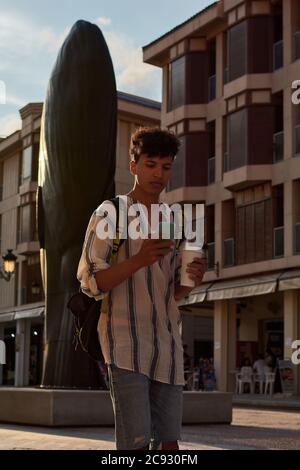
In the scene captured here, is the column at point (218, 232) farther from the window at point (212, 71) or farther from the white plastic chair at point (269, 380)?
the white plastic chair at point (269, 380)

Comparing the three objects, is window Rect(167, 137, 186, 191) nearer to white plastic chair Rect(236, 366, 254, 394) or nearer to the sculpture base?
white plastic chair Rect(236, 366, 254, 394)

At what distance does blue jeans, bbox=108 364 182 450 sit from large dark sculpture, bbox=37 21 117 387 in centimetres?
896

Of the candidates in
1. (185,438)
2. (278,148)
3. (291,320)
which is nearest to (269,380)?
(291,320)

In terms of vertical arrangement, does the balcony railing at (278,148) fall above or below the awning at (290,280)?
above

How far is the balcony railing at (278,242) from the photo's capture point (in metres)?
29.5

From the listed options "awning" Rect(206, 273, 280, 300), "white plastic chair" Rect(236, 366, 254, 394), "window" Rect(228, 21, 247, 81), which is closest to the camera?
"awning" Rect(206, 273, 280, 300)

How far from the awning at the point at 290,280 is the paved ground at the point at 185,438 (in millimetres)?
14458

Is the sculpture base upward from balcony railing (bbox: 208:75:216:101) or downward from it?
downward

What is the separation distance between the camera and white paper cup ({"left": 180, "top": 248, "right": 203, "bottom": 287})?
336cm

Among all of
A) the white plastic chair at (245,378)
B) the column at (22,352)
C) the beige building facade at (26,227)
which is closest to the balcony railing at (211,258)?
the white plastic chair at (245,378)

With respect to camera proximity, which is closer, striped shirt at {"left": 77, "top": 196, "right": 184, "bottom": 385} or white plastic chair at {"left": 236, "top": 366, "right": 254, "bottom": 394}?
striped shirt at {"left": 77, "top": 196, "right": 184, "bottom": 385}

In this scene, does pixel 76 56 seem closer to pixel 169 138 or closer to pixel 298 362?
pixel 169 138

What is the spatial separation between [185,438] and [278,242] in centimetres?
2030

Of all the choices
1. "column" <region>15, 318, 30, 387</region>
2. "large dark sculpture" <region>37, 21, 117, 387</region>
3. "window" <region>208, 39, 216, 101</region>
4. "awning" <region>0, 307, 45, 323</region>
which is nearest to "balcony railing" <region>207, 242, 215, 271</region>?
"window" <region>208, 39, 216, 101</region>
